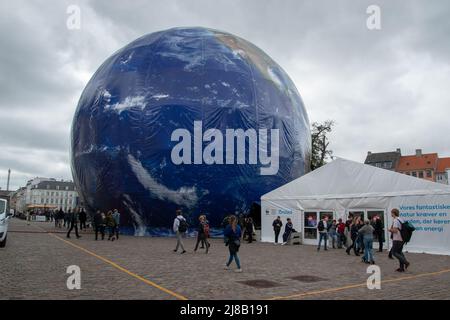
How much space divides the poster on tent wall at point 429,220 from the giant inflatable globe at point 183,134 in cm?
936

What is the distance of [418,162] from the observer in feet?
292

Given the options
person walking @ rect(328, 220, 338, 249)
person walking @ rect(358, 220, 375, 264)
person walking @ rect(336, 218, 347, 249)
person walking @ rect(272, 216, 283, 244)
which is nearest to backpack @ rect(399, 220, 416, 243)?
person walking @ rect(358, 220, 375, 264)

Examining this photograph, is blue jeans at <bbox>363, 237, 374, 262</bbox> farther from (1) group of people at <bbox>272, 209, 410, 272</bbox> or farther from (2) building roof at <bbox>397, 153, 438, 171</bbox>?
(2) building roof at <bbox>397, 153, 438, 171</bbox>

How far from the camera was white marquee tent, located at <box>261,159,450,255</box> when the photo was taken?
55.0 ft

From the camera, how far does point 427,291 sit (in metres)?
8.08

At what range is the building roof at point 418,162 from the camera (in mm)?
87375

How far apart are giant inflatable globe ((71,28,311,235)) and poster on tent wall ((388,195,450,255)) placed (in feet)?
30.7

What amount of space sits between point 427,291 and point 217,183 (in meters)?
16.2

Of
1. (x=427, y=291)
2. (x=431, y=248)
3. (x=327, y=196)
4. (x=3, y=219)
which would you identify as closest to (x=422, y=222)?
(x=431, y=248)

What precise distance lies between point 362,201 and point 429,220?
122 inches

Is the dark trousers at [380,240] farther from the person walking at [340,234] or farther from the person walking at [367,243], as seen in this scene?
the person walking at [367,243]

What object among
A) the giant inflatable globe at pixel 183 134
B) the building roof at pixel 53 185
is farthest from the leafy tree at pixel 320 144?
the building roof at pixel 53 185
